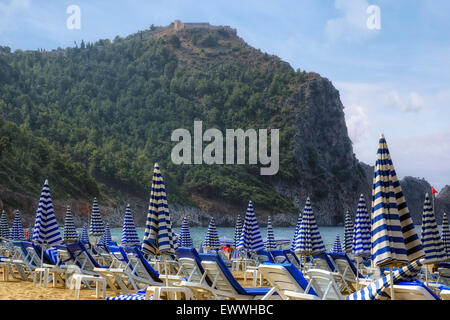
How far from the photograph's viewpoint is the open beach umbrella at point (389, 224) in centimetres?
478

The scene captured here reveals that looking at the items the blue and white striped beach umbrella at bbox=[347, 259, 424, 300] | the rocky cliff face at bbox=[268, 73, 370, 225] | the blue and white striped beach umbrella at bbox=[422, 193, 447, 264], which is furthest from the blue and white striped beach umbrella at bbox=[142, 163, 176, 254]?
the rocky cliff face at bbox=[268, 73, 370, 225]

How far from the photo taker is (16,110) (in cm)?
9912

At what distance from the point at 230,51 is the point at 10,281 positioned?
504 ft

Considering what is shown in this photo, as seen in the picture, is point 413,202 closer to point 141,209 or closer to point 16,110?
point 141,209

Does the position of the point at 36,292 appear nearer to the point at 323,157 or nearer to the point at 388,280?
the point at 388,280

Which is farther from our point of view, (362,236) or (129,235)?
(129,235)

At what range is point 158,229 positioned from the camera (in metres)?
7.62

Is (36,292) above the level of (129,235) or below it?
below

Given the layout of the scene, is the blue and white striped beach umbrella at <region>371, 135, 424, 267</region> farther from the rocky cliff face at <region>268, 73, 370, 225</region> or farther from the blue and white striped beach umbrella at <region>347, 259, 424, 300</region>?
the rocky cliff face at <region>268, 73, 370, 225</region>

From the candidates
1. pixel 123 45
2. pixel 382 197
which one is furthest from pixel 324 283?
pixel 123 45

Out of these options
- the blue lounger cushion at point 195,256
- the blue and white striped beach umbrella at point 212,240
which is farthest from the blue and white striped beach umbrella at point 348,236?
the blue lounger cushion at point 195,256

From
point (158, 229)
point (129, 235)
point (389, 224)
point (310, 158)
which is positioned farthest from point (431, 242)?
point (310, 158)

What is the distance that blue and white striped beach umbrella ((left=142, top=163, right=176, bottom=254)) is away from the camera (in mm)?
7500

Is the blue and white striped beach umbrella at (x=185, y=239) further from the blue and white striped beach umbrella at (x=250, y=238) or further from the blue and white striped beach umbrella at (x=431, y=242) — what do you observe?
the blue and white striped beach umbrella at (x=431, y=242)
